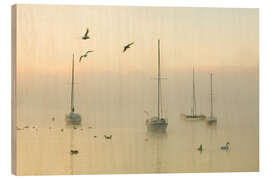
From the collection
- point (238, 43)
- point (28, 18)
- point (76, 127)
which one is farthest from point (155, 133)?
point (28, 18)

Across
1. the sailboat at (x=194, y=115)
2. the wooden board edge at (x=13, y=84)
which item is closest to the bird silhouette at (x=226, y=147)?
the sailboat at (x=194, y=115)

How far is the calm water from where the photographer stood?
6.32 m

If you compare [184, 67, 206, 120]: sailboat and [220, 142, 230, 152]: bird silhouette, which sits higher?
[184, 67, 206, 120]: sailboat

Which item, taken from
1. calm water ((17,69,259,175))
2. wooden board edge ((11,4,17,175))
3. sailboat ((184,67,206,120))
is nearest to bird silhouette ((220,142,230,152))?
calm water ((17,69,259,175))

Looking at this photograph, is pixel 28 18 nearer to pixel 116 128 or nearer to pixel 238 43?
pixel 116 128

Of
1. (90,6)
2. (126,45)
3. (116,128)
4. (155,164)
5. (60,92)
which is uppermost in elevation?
(90,6)

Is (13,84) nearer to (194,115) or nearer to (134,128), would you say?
(134,128)

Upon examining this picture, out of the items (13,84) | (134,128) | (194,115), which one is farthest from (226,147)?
(13,84)

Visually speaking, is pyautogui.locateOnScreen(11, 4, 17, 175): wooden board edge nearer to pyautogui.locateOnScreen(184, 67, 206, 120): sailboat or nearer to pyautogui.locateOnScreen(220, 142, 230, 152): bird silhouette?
pyautogui.locateOnScreen(184, 67, 206, 120): sailboat

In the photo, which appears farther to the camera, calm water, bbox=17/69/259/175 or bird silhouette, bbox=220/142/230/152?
bird silhouette, bbox=220/142/230/152

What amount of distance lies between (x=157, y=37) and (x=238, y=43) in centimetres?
92

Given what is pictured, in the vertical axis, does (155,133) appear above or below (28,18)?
below

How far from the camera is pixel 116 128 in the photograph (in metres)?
6.42

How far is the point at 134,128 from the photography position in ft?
21.2
